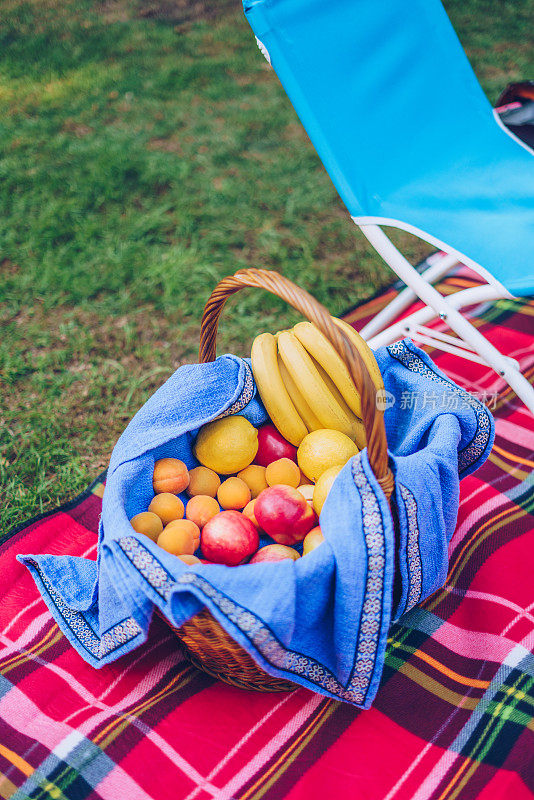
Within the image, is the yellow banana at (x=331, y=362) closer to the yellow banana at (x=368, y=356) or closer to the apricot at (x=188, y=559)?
the yellow banana at (x=368, y=356)

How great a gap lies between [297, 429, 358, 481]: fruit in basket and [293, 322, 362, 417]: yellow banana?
0.09m

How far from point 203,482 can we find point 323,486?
0.28 metres

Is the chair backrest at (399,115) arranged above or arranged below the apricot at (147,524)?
above

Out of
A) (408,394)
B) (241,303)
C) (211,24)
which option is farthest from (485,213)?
(211,24)

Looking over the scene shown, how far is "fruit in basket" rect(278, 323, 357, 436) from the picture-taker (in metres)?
1.32

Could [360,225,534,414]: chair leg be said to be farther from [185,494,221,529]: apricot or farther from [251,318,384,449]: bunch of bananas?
[185,494,221,529]: apricot

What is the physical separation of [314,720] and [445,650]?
0.33 metres

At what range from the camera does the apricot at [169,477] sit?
1282 mm

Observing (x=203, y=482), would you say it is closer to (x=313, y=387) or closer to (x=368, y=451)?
(x=313, y=387)

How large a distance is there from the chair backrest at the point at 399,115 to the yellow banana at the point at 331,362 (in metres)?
0.54

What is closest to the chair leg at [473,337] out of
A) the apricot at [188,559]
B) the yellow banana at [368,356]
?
the yellow banana at [368,356]

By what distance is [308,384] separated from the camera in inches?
51.9

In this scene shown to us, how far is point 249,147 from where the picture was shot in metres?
3.32

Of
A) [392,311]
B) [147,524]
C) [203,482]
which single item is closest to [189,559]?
[147,524]
